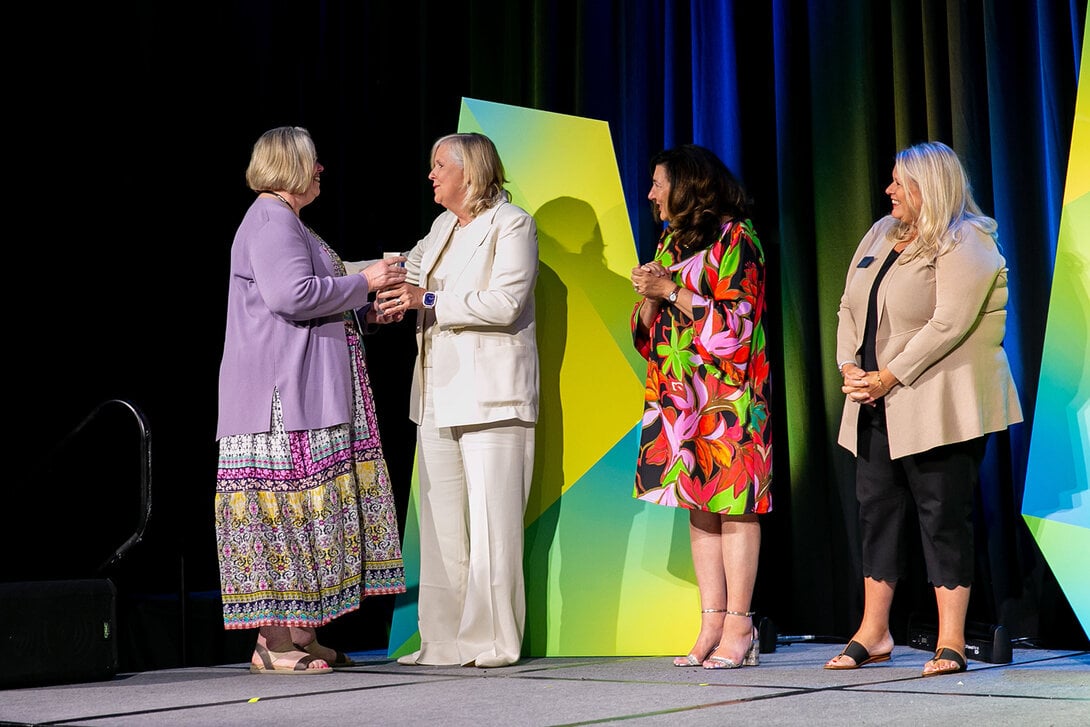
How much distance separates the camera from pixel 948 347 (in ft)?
10.4

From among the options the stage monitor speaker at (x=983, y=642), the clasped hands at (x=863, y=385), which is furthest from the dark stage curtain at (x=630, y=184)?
the clasped hands at (x=863, y=385)

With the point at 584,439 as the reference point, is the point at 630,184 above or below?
Answer: above

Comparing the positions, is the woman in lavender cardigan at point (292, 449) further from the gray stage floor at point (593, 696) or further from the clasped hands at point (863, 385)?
the clasped hands at point (863, 385)

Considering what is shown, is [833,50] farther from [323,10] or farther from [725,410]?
[323,10]

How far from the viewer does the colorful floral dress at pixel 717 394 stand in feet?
11.0

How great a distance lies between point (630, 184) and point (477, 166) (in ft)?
3.34

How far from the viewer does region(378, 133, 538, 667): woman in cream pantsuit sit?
349 cm

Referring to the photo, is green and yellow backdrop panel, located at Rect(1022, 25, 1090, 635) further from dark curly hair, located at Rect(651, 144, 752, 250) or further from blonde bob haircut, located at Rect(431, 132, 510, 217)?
blonde bob haircut, located at Rect(431, 132, 510, 217)

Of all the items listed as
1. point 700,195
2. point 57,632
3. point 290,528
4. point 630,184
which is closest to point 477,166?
point 700,195

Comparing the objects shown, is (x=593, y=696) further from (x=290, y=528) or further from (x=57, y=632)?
(x=57, y=632)

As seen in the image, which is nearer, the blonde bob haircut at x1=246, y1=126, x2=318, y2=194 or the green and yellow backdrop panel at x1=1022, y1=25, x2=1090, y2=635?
the green and yellow backdrop panel at x1=1022, y1=25, x2=1090, y2=635

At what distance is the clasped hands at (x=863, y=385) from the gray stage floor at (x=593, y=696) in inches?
27.4

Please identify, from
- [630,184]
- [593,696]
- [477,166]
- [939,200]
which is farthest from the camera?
[630,184]

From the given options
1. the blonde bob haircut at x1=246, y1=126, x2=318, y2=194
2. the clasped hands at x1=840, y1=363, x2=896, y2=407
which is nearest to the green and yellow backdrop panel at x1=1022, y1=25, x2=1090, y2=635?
the clasped hands at x1=840, y1=363, x2=896, y2=407
